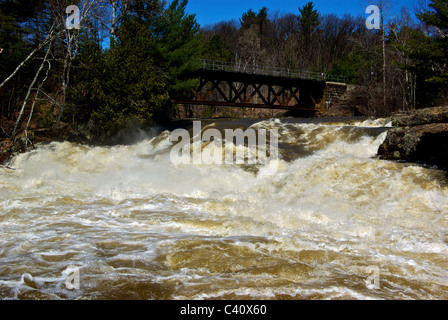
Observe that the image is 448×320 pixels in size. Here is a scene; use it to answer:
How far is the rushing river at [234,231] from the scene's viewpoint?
411cm

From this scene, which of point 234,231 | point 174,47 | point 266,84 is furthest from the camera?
point 266,84

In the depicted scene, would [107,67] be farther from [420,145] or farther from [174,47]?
[420,145]

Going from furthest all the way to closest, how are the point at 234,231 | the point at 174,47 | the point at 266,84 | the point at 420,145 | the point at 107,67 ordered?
1. the point at 266,84
2. the point at 174,47
3. the point at 107,67
4. the point at 420,145
5. the point at 234,231

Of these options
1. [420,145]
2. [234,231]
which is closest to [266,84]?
[420,145]

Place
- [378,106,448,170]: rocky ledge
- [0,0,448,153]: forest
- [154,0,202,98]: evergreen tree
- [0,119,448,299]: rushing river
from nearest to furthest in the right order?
[0,119,448,299]: rushing river
[378,106,448,170]: rocky ledge
[0,0,448,153]: forest
[154,0,202,98]: evergreen tree

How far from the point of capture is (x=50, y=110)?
1920 centimetres

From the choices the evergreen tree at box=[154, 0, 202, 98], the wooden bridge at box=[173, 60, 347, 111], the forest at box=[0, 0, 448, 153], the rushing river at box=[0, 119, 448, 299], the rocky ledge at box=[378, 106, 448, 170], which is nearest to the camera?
the rushing river at box=[0, 119, 448, 299]

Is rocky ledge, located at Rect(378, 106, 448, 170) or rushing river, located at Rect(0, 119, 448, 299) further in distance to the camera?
rocky ledge, located at Rect(378, 106, 448, 170)

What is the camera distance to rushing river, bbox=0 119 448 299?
4.11 metres

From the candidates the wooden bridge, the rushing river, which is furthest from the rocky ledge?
the wooden bridge

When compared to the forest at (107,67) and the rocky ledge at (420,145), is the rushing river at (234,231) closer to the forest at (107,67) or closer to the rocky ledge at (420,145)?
the rocky ledge at (420,145)

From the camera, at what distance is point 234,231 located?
20.4 ft

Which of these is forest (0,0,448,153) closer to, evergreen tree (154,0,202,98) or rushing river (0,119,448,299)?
evergreen tree (154,0,202,98)

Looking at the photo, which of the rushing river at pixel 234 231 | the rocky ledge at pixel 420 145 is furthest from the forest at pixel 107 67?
the rocky ledge at pixel 420 145
